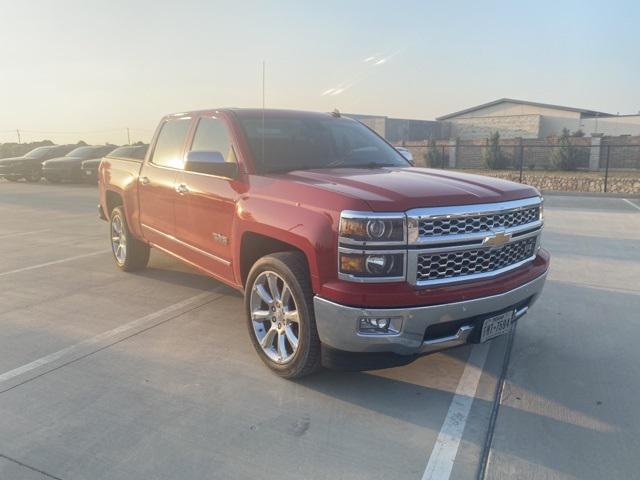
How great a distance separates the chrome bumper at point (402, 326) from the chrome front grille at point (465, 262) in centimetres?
19

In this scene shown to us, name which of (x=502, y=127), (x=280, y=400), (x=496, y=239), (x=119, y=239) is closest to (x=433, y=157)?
(x=502, y=127)

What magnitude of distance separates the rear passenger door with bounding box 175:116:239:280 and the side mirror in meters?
0.11

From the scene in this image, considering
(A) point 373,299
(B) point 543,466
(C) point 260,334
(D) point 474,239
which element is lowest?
(B) point 543,466

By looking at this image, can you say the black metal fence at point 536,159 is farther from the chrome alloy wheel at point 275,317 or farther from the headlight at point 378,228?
the headlight at point 378,228

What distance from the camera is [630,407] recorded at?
3320 millimetres

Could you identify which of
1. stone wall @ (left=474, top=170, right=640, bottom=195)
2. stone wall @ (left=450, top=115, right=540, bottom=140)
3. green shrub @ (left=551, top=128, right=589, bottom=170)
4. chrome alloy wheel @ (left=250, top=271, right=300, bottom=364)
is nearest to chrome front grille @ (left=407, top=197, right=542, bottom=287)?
chrome alloy wheel @ (left=250, top=271, right=300, bottom=364)

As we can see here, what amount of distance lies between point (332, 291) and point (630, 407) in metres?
2.03

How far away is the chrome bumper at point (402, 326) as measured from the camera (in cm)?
307

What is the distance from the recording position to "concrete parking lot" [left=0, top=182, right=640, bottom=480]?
9.16 ft

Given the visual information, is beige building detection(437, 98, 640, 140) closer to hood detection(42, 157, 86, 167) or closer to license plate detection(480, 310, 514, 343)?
hood detection(42, 157, 86, 167)

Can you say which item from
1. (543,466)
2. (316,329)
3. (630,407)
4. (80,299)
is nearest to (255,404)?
(316,329)

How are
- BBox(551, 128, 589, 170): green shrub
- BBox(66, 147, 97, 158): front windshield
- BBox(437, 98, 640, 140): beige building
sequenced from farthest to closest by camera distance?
BBox(437, 98, 640, 140): beige building
BBox(551, 128, 589, 170): green shrub
BBox(66, 147, 97, 158): front windshield

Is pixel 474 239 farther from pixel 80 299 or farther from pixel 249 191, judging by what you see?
pixel 80 299

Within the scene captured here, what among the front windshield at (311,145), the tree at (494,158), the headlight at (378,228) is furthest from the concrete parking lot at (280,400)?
the tree at (494,158)
